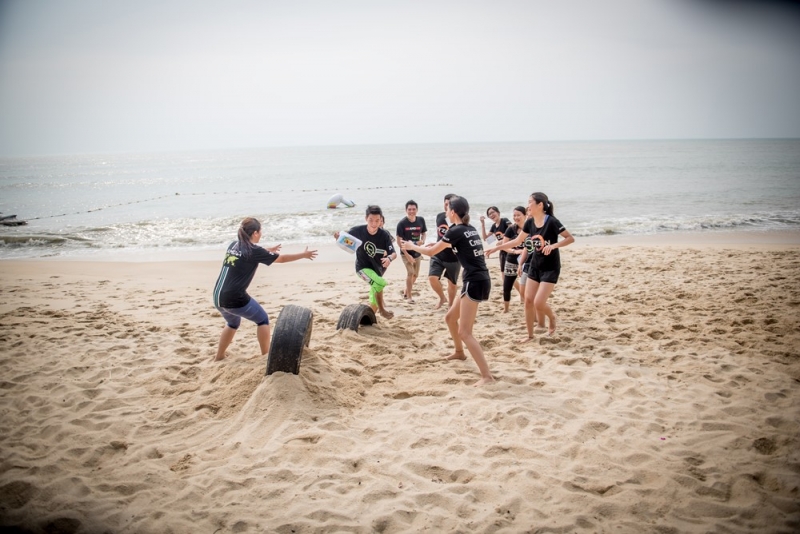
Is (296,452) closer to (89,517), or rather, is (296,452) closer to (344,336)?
(89,517)

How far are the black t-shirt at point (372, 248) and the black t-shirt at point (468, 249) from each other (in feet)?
6.89

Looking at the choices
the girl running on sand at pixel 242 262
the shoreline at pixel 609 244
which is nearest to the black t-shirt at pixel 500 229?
the girl running on sand at pixel 242 262

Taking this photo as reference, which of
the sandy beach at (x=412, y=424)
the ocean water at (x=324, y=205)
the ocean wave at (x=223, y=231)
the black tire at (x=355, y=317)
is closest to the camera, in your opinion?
the sandy beach at (x=412, y=424)

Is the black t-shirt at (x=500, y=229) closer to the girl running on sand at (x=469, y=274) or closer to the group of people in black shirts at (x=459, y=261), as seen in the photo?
the group of people in black shirts at (x=459, y=261)

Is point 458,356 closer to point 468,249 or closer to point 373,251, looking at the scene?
point 468,249

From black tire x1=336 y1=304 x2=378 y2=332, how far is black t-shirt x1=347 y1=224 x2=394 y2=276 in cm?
74

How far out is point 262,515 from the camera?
316 cm

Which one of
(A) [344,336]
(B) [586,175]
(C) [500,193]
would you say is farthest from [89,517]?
(B) [586,175]

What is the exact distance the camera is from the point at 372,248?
7094 millimetres

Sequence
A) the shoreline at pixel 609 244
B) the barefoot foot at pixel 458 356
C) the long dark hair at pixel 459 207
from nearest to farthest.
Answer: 1. the long dark hair at pixel 459 207
2. the barefoot foot at pixel 458 356
3. the shoreline at pixel 609 244

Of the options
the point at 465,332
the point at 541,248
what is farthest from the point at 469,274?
the point at 541,248

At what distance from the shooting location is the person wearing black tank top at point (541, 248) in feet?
20.5

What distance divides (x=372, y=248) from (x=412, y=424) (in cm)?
336

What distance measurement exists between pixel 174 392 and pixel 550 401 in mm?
4229
